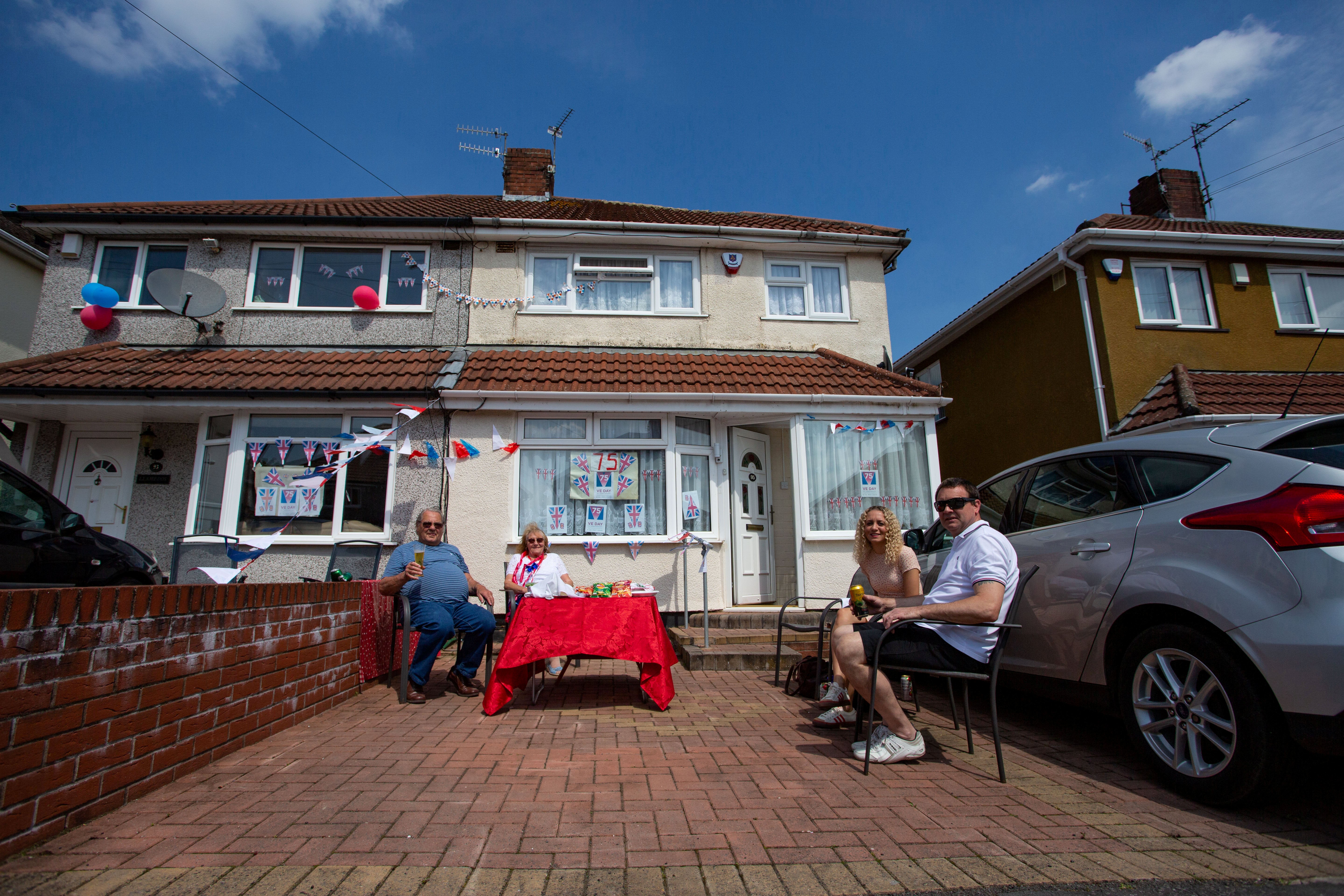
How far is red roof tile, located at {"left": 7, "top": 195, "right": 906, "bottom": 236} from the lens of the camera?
30.6ft

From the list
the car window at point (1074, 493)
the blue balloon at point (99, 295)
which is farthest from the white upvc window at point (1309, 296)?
the blue balloon at point (99, 295)

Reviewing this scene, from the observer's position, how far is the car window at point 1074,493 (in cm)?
363

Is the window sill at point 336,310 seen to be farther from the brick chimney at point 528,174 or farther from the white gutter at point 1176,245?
the white gutter at point 1176,245

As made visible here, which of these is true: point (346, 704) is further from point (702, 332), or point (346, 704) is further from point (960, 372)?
point (960, 372)

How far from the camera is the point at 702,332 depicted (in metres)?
9.84

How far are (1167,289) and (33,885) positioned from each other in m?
13.9

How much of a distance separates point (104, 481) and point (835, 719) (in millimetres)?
9715

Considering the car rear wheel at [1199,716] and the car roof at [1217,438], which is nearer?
the car rear wheel at [1199,716]

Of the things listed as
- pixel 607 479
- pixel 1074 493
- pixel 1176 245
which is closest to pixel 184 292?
pixel 607 479

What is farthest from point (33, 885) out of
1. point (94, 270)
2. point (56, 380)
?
point (94, 270)

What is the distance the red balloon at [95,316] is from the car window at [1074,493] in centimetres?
1133

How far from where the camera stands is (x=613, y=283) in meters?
10.0

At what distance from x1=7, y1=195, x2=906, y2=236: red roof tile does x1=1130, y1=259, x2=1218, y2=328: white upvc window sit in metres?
4.12

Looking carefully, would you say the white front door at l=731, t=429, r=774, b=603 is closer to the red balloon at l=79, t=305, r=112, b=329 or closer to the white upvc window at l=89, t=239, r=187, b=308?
the white upvc window at l=89, t=239, r=187, b=308
